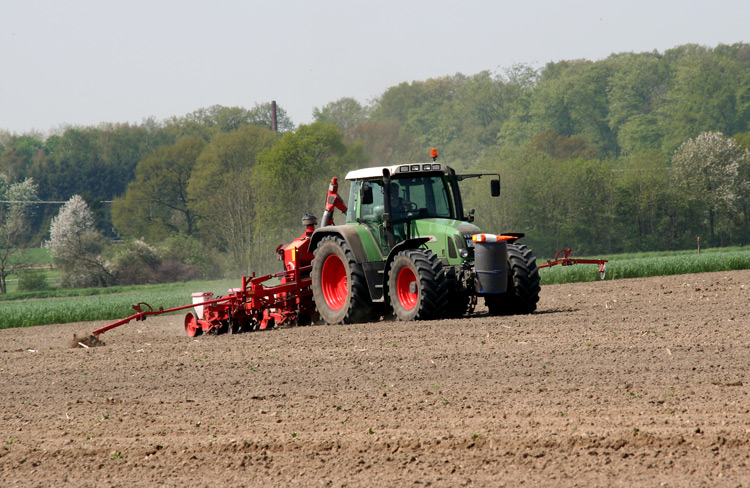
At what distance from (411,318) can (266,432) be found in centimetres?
610

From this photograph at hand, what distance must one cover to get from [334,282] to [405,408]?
7.05 meters

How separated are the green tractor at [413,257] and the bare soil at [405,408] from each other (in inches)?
22.3

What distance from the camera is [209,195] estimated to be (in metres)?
55.8

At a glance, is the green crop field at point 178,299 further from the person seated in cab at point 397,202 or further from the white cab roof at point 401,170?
the person seated in cab at point 397,202

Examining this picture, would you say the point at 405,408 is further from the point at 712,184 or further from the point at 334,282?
the point at 712,184

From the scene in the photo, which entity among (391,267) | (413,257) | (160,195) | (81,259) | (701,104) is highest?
(701,104)

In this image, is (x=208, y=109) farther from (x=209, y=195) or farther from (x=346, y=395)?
(x=346, y=395)

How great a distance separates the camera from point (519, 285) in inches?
485

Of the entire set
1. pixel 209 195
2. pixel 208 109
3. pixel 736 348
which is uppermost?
pixel 208 109

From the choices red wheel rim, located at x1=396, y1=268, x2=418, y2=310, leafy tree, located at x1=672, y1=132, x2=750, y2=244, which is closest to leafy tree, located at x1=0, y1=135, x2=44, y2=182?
leafy tree, located at x1=672, y1=132, x2=750, y2=244

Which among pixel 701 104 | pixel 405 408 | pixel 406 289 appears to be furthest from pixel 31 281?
pixel 701 104

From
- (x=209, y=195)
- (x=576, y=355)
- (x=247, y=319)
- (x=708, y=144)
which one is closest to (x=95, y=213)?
(x=209, y=195)

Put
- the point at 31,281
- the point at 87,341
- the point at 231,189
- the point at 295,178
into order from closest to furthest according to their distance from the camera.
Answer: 1. the point at 87,341
2. the point at 295,178
3. the point at 231,189
4. the point at 31,281

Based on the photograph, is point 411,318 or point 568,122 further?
point 568,122
